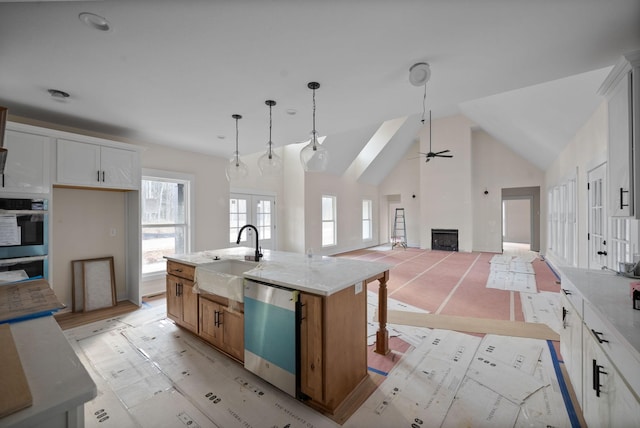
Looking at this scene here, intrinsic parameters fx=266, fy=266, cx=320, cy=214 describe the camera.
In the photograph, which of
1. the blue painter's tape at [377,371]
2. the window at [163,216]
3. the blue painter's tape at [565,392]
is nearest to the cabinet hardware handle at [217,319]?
the blue painter's tape at [377,371]

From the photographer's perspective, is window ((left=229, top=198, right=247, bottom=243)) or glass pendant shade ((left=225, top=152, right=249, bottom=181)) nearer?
glass pendant shade ((left=225, top=152, right=249, bottom=181))

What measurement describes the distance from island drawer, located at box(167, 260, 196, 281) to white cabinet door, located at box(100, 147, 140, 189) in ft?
4.63

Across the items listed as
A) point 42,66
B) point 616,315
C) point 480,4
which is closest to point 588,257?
point 616,315

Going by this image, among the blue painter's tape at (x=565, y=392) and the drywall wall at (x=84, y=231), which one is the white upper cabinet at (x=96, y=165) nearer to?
the drywall wall at (x=84, y=231)

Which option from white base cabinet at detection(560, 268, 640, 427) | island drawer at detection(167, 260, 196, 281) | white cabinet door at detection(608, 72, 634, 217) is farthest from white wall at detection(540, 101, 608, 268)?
island drawer at detection(167, 260, 196, 281)

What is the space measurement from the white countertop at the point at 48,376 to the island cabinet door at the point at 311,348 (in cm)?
115

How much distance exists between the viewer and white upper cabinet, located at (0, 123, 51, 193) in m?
2.72

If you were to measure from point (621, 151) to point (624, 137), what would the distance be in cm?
10

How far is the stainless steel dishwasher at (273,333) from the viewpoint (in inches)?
71.6

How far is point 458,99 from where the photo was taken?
2797 millimetres

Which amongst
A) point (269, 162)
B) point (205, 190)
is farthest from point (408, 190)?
point (269, 162)

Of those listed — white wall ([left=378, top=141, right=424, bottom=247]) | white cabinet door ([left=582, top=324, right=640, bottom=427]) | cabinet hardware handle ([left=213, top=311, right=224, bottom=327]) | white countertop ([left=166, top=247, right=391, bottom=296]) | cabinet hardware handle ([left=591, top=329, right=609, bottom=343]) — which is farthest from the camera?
white wall ([left=378, top=141, right=424, bottom=247])

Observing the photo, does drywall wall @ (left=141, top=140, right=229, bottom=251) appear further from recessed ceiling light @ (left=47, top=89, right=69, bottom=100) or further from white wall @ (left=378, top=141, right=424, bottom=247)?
white wall @ (left=378, top=141, right=424, bottom=247)

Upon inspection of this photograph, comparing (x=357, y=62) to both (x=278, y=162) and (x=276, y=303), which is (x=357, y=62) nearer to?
(x=278, y=162)
